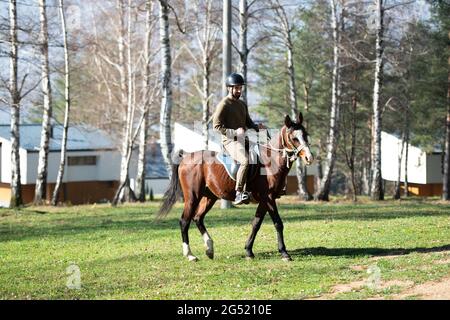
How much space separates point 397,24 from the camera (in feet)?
122

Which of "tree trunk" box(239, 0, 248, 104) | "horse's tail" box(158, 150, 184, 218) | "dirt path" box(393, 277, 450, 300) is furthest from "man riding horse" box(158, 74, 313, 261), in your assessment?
"tree trunk" box(239, 0, 248, 104)

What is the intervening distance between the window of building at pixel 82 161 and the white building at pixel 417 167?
77.2 ft

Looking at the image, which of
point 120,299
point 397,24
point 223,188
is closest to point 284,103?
point 397,24

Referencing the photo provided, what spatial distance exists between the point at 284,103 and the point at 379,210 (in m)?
31.0

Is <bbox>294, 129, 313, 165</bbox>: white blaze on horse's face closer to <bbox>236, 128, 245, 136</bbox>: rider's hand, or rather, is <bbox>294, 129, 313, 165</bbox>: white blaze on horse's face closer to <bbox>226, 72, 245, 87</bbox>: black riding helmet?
<bbox>236, 128, 245, 136</bbox>: rider's hand

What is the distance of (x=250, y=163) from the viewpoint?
14.2 meters

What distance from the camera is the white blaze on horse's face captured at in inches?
536

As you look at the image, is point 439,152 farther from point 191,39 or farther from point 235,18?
point 235,18

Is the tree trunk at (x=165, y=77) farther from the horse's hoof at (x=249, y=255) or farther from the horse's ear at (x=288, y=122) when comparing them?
the horse's ear at (x=288, y=122)

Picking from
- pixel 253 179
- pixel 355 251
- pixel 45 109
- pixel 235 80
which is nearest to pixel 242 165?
pixel 253 179

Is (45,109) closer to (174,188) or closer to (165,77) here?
(165,77)

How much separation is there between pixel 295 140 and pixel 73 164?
5137cm

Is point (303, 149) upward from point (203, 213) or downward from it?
upward

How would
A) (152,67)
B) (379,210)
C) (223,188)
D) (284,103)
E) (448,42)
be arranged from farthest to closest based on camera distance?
(284,103), (152,67), (448,42), (379,210), (223,188)
